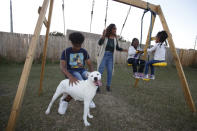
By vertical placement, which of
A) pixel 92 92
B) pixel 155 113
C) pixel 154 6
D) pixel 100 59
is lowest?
pixel 155 113

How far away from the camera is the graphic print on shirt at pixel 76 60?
2682mm

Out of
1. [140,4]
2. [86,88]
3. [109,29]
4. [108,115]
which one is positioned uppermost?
[140,4]

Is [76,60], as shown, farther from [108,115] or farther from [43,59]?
[108,115]

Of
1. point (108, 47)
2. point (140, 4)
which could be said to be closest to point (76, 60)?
point (108, 47)

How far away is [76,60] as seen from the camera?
2.70m

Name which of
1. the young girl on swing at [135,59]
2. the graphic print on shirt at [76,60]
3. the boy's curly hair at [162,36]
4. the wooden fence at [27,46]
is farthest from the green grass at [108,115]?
the wooden fence at [27,46]

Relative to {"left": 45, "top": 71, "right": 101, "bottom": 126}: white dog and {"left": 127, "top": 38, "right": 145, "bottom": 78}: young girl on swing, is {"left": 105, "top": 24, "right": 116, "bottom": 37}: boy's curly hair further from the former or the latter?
{"left": 45, "top": 71, "right": 101, "bottom": 126}: white dog

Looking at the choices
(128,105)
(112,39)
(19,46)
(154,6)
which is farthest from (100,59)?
(19,46)

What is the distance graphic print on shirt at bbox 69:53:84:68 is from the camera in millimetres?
2682

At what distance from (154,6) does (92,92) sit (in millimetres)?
3015

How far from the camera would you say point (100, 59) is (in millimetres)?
3867

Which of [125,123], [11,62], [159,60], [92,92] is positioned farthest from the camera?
[11,62]

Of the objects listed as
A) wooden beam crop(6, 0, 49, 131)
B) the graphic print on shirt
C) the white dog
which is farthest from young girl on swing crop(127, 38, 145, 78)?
wooden beam crop(6, 0, 49, 131)

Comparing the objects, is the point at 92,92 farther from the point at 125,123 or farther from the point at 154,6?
the point at 154,6
